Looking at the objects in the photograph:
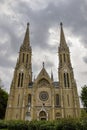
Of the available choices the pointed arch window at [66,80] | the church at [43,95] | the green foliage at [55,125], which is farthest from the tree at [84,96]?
the green foliage at [55,125]

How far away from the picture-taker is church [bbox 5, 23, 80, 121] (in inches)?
1516

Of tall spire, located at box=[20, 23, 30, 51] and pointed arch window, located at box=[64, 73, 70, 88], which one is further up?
tall spire, located at box=[20, 23, 30, 51]

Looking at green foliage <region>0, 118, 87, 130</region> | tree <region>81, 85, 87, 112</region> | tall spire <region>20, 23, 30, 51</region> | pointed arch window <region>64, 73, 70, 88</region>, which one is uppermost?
tall spire <region>20, 23, 30, 51</region>

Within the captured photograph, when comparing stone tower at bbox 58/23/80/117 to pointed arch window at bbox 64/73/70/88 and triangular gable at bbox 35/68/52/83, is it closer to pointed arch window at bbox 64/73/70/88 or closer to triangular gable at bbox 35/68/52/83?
pointed arch window at bbox 64/73/70/88

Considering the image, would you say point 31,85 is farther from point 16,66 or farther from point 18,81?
point 16,66

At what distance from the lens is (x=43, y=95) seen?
136ft

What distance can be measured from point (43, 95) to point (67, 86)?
7.16m

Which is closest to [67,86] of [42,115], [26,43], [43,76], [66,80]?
[66,80]

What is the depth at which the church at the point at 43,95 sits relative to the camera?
3850 centimetres

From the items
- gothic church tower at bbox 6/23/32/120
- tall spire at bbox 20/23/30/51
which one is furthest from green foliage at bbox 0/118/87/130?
tall spire at bbox 20/23/30/51

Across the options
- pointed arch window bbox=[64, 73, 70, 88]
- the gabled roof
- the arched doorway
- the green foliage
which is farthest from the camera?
the gabled roof

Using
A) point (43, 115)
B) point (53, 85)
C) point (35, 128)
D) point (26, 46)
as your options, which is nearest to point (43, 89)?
point (53, 85)

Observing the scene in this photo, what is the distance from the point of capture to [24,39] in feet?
173

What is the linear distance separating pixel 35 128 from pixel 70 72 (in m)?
29.1
